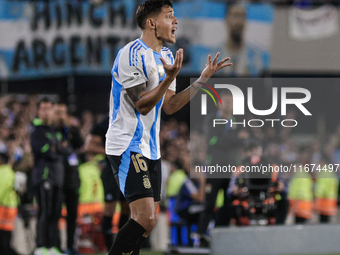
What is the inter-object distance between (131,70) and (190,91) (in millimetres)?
559

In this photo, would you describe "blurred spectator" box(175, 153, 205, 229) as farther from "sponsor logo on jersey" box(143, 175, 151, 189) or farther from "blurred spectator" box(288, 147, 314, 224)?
"sponsor logo on jersey" box(143, 175, 151, 189)

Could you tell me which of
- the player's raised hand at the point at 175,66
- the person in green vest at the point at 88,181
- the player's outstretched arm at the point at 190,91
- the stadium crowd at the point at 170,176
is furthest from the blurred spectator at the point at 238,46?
the player's raised hand at the point at 175,66

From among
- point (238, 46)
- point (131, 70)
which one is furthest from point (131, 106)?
point (238, 46)

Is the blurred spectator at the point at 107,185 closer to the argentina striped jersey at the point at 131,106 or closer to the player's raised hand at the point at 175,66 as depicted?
→ the argentina striped jersey at the point at 131,106

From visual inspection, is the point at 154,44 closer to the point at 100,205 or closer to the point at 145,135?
the point at 145,135

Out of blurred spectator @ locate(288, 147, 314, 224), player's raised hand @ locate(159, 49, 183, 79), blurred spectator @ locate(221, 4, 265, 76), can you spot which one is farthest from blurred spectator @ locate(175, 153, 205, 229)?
player's raised hand @ locate(159, 49, 183, 79)

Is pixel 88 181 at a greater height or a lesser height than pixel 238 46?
lesser

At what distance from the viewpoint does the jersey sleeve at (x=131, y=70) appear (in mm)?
3631

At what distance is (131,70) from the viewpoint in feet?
12.0

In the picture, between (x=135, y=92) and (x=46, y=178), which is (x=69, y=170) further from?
(x=135, y=92)

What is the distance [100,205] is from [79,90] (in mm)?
4938

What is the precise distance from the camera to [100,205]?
9422 millimetres

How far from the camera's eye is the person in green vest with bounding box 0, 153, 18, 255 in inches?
280

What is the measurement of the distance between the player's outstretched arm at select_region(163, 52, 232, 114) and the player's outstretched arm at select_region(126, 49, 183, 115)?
400 millimetres
